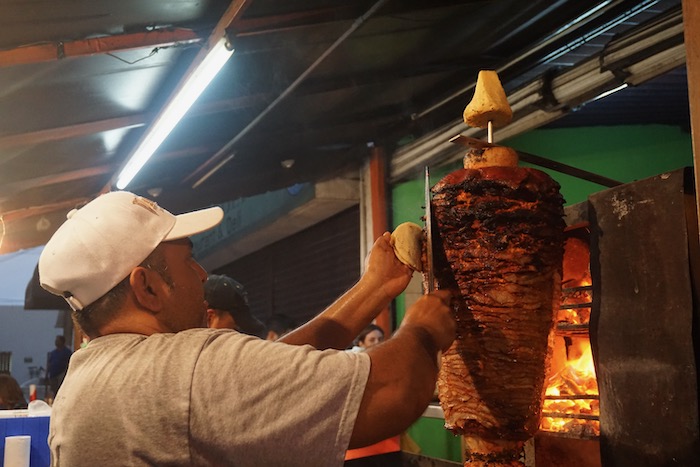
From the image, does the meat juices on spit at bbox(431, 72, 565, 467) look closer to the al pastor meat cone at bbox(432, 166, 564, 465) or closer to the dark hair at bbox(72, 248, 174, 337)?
the al pastor meat cone at bbox(432, 166, 564, 465)

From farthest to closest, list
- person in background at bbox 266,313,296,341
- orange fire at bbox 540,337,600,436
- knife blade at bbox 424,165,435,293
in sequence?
1. person in background at bbox 266,313,296,341
2. orange fire at bbox 540,337,600,436
3. knife blade at bbox 424,165,435,293

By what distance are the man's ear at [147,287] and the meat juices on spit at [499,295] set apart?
1.06 m

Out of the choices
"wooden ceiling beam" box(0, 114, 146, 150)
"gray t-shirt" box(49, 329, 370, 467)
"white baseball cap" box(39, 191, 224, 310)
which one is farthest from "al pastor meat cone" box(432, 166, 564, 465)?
"wooden ceiling beam" box(0, 114, 146, 150)

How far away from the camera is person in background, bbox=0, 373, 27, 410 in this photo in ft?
25.9

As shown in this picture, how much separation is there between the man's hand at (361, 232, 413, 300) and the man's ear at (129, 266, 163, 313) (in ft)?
2.86

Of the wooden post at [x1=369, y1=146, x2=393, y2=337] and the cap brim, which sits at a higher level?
the wooden post at [x1=369, y1=146, x2=393, y2=337]

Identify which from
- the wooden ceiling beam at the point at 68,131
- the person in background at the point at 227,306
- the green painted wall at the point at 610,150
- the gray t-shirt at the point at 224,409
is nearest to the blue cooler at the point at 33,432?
the person in background at the point at 227,306

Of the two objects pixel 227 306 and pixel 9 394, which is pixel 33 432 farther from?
pixel 9 394

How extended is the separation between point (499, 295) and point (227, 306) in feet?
11.3

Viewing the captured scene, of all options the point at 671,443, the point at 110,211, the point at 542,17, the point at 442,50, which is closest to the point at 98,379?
the point at 110,211

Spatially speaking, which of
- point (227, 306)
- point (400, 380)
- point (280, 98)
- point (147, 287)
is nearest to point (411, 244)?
point (400, 380)

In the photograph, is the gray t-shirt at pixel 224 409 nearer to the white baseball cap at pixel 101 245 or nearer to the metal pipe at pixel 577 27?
the white baseball cap at pixel 101 245

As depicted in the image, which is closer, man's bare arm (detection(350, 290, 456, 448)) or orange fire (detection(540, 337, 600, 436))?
→ man's bare arm (detection(350, 290, 456, 448))

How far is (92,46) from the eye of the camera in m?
6.07
